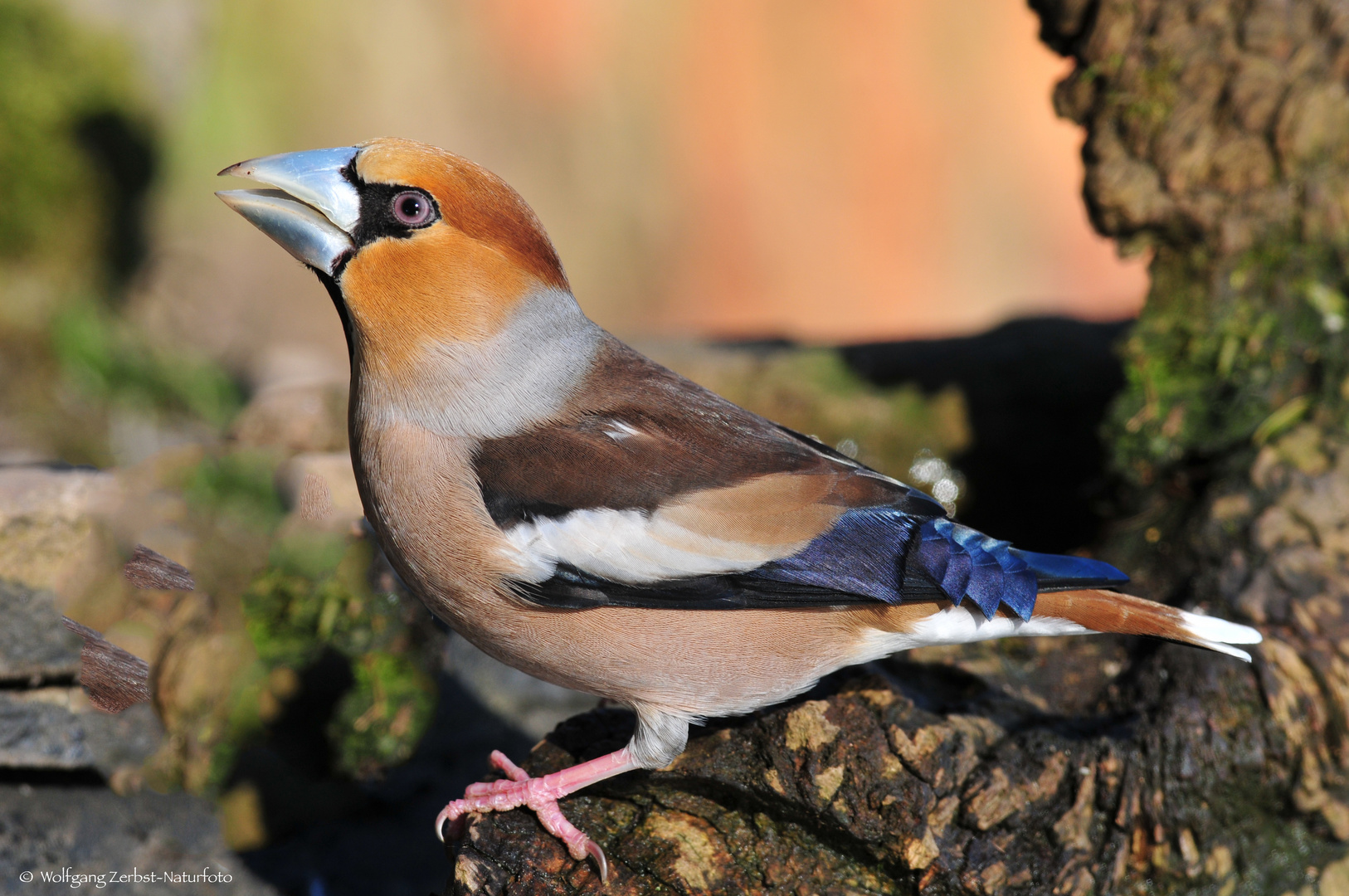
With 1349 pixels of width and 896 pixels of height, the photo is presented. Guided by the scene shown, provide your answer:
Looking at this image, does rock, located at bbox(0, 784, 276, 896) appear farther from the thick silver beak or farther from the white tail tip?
the white tail tip

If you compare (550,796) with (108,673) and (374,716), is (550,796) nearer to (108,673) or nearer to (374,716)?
(108,673)

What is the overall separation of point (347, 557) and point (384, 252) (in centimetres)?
191

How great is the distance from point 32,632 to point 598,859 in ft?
6.97

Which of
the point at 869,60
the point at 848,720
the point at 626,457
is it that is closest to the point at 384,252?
the point at 626,457

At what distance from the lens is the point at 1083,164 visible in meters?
5.28

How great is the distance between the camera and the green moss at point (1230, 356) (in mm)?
4812

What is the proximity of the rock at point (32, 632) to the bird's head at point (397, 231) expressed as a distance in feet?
4.90

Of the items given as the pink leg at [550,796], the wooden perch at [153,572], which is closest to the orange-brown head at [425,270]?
the wooden perch at [153,572]

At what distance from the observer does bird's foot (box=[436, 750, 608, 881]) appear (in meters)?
3.20

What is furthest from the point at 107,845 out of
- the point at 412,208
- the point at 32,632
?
the point at 412,208

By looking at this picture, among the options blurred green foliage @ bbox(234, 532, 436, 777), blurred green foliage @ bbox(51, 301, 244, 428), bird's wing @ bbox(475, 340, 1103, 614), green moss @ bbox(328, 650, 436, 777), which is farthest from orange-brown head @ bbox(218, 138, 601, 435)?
blurred green foliage @ bbox(51, 301, 244, 428)

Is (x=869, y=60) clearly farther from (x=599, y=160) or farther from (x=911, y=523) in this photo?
(x=911, y=523)

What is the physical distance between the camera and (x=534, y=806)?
3275 mm

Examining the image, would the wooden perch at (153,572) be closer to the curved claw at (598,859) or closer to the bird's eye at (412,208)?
the bird's eye at (412,208)
